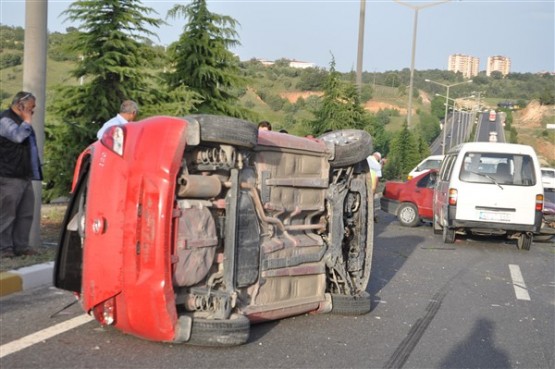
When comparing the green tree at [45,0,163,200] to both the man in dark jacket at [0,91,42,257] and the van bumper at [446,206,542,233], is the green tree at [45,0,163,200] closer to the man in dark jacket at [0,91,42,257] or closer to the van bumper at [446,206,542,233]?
the man in dark jacket at [0,91,42,257]

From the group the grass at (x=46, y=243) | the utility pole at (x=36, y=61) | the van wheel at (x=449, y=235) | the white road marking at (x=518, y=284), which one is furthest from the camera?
the van wheel at (x=449, y=235)

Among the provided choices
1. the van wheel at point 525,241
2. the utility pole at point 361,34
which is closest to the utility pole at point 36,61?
the van wheel at point 525,241

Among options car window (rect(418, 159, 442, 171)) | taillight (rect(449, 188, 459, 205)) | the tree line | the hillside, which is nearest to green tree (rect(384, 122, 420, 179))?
car window (rect(418, 159, 442, 171))

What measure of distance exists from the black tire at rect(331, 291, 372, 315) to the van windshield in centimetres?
758

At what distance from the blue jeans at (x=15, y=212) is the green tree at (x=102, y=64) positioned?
12.2 feet

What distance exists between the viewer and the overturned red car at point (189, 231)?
5.11 meters

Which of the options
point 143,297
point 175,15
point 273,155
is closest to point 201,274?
point 143,297

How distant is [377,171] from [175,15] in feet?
18.4

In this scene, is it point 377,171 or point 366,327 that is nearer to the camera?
point 366,327

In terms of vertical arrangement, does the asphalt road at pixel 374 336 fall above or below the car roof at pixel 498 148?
below

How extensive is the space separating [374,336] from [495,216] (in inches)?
320

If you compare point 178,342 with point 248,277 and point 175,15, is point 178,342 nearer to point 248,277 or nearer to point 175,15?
point 248,277

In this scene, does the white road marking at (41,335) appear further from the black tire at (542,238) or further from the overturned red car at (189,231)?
the black tire at (542,238)

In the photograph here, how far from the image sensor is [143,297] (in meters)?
5.08
